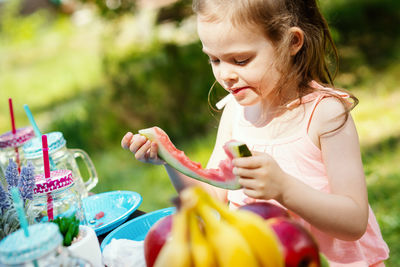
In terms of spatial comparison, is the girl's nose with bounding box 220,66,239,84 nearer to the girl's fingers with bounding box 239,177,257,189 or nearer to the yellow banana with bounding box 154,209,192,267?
the girl's fingers with bounding box 239,177,257,189

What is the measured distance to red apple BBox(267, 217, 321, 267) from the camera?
0.82 meters

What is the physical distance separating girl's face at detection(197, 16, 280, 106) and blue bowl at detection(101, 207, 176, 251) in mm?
501

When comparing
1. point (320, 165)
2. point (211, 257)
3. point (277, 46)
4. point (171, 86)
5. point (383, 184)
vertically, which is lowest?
point (383, 184)

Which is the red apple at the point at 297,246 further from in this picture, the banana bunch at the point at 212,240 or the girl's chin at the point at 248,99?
the girl's chin at the point at 248,99

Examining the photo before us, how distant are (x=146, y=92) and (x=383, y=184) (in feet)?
10.4

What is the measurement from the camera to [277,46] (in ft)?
4.89

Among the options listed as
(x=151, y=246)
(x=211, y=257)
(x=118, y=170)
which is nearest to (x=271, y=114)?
(x=151, y=246)

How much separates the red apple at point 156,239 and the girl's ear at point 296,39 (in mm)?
851

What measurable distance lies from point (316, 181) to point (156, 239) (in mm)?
751

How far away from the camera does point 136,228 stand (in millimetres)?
1531

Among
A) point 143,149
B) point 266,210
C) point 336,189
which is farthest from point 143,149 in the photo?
point 336,189

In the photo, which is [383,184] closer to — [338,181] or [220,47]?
[338,181]

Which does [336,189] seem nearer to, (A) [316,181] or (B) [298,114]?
(A) [316,181]

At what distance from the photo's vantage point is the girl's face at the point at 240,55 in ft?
4.60
